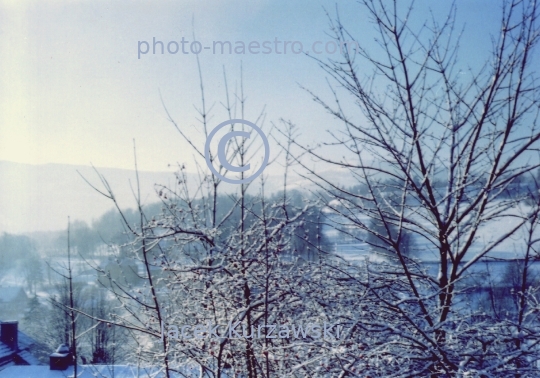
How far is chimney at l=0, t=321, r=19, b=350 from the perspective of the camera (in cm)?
961

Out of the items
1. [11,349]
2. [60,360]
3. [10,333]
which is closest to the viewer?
[60,360]

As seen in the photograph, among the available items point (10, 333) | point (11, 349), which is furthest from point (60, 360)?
point (10, 333)

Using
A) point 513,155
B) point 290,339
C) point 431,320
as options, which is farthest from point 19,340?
point 513,155

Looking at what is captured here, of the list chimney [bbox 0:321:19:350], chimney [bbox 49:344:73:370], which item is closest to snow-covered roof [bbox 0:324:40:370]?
chimney [bbox 0:321:19:350]

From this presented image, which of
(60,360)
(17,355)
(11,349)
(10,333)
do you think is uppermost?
(10,333)

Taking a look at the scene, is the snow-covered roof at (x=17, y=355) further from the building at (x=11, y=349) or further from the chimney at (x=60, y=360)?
the chimney at (x=60, y=360)

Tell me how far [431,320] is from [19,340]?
37.6 feet

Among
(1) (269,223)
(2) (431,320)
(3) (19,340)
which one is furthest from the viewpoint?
(3) (19,340)

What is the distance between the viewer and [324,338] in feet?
7.84

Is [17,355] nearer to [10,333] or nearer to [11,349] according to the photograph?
[11,349]

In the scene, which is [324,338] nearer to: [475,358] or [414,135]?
[475,358]

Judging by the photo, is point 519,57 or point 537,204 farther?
point 519,57

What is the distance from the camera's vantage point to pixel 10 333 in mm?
9727

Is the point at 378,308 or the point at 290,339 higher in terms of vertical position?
the point at 378,308
